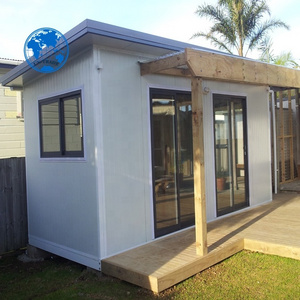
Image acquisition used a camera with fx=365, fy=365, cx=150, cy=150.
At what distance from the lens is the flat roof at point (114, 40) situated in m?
3.79

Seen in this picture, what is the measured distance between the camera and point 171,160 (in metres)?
5.10

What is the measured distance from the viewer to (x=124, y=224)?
446 cm

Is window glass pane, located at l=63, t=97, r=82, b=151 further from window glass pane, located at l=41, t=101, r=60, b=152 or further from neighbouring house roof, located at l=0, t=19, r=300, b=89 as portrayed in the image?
neighbouring house roof, located at l=0, t=19, r=300, b=89

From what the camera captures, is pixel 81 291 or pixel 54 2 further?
pixel 54 2

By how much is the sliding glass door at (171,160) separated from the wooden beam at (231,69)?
0.76 m

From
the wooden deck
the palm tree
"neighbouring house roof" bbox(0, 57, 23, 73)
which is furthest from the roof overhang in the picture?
the palm tree

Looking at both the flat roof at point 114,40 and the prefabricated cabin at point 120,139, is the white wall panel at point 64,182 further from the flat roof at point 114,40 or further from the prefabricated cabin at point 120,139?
the flat roof at point 114,40

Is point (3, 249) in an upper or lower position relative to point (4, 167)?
lower

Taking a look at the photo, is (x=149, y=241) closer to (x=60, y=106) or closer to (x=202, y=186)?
(x=202, y=186)

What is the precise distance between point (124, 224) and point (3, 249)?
2535 mm

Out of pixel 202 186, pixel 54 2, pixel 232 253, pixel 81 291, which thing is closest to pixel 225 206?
pixel 232 253

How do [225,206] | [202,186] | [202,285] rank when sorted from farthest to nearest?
1. [225,206]
2. [202,186]
3. [202,285]

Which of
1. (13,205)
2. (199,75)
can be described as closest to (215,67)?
(199,75)

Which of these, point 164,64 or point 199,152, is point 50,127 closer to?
point 164,64
